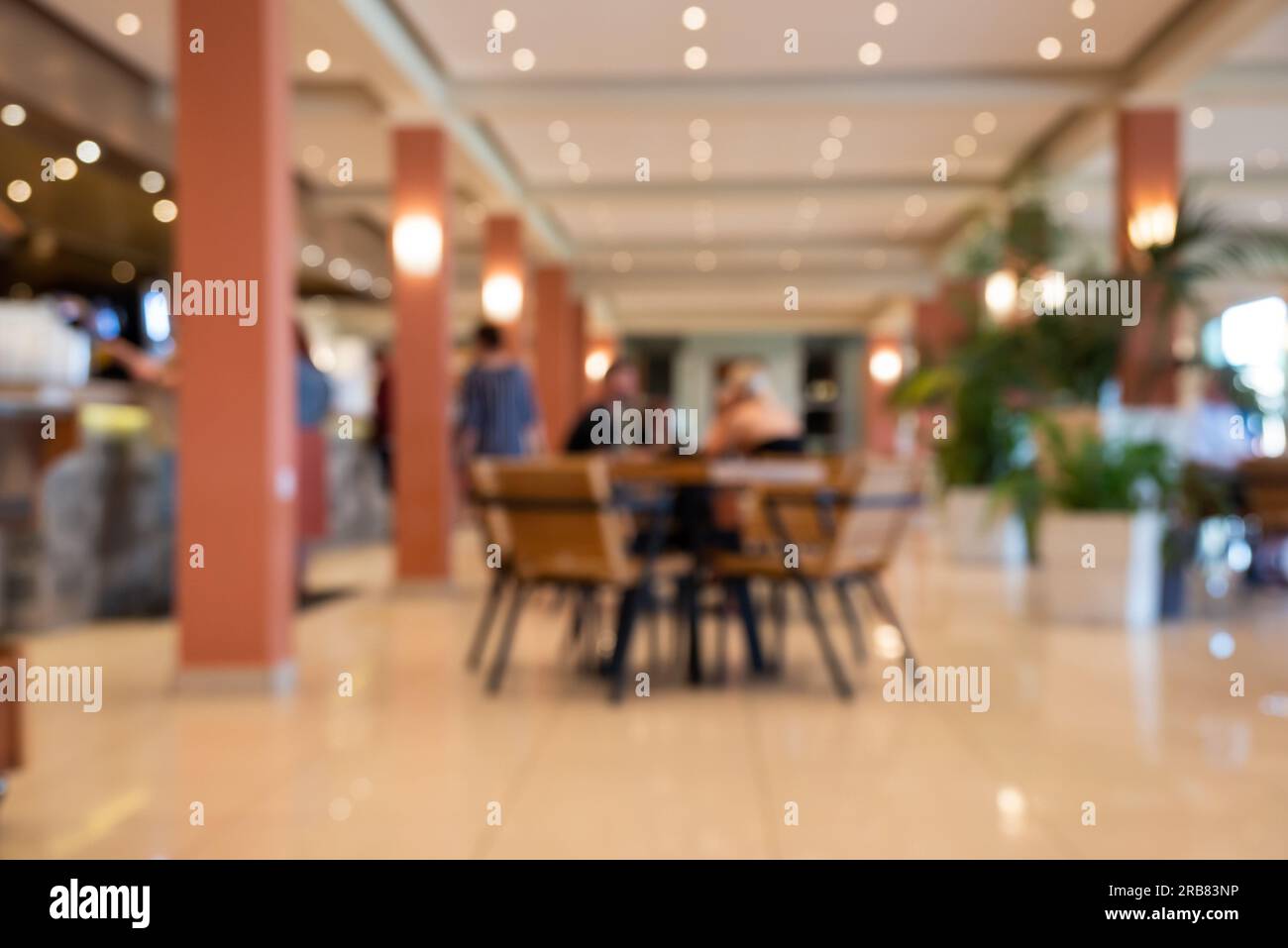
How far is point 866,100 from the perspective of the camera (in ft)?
27.7

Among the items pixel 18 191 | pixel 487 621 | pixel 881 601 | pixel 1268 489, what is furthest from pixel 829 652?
pixel 18 191

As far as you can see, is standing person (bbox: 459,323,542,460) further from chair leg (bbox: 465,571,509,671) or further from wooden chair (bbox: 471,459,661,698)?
wooden chair (bbox: 471,459,661,698)

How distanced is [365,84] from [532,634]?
425 centimetres

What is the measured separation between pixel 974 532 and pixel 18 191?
24.5 ft

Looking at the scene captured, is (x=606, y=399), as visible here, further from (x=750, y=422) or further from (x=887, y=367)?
(x=887, y=367)

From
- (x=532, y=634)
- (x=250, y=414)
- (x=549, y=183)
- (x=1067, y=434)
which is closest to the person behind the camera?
(x=250, y=414)

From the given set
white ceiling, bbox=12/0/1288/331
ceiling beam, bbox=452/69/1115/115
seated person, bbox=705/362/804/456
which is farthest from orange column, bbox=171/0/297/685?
ceiling beam, bbox=452/69/1115/115

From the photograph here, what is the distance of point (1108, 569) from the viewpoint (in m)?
6.55

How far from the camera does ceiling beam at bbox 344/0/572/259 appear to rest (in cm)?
685

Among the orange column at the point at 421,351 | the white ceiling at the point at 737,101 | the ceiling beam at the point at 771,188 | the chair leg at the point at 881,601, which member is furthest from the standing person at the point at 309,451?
the chair leg at the point at 881,601

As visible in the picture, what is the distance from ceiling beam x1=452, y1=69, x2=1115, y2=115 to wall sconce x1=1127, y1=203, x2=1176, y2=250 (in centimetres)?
82
